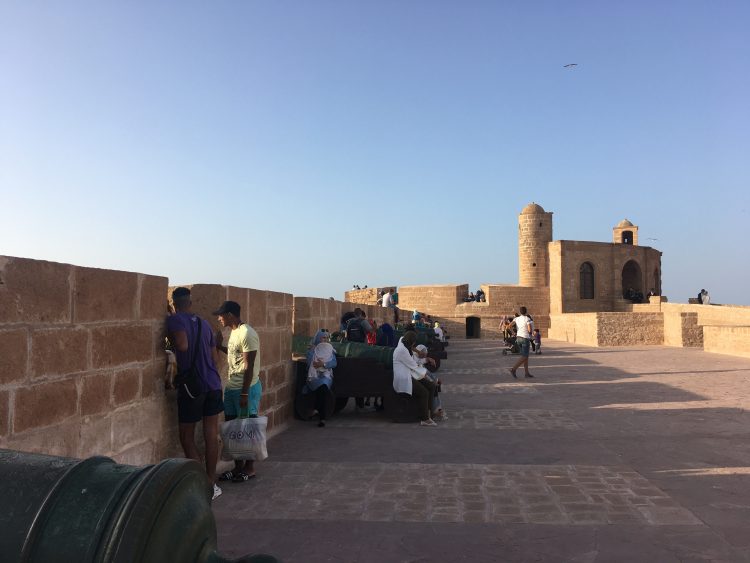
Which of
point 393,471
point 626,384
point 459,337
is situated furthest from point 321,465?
point 459,337

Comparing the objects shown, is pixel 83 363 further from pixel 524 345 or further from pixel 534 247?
pixel 534 247

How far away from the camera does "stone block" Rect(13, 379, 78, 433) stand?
3.01 metres

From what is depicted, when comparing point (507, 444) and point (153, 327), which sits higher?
point (153, 327)

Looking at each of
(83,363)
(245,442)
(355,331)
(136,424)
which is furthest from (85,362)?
(355,331)

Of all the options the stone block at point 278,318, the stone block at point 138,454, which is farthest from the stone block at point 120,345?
the stone block at point 278,318

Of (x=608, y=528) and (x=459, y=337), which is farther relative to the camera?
(x=459, y=337)

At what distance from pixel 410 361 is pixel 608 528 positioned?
4180mm

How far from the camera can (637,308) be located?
3703 cm

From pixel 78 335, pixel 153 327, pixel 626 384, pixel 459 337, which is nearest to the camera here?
pixel 78 335

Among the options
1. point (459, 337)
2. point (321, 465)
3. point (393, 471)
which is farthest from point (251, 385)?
point (459, 337)

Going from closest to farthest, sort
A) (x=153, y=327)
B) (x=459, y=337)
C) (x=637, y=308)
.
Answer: (x=153, y=327) → (x=637, y=308) → (x=459, y=337)

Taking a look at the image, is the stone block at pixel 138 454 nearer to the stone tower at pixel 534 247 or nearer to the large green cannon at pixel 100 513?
the large green cannon at pixel 100 513

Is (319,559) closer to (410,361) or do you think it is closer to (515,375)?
(410,361)

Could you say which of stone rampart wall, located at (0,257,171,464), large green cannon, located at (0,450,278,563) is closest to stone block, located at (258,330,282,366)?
stone rampart wall, located at (0,257,171,464)
